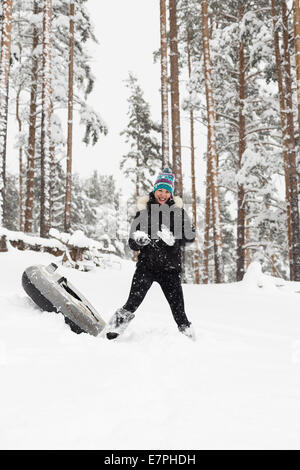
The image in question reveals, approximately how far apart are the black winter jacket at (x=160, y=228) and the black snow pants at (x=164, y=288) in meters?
0.07

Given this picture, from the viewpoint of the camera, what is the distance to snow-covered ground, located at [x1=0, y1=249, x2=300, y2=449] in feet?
5.13

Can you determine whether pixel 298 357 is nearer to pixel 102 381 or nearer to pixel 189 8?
pixel 102 381

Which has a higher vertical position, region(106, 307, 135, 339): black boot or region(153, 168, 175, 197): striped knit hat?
region(153, 168, 175, 197): striped knit hat

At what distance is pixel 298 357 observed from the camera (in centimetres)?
332

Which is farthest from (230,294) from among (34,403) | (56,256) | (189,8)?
(189,8)

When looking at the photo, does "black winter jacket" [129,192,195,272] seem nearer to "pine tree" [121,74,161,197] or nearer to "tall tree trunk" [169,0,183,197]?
"tall tree trunk" [169,0,183,197]

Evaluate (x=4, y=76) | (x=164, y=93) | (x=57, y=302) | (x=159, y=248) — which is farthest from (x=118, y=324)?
(x=164, y=93)

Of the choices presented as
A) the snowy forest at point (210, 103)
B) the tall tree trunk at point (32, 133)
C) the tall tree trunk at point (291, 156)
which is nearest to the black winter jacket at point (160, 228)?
the snowy forest at point (210, 103)

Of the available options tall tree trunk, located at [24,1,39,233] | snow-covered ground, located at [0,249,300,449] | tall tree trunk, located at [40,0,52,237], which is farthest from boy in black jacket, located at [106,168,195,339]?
tall tree trunk, located at [24,1,39,233]

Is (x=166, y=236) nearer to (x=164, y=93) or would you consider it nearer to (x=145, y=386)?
(x=145, y=386)

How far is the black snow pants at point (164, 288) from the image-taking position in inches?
158

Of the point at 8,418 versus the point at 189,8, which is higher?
the point at 189,8

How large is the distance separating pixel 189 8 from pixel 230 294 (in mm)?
13671
